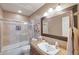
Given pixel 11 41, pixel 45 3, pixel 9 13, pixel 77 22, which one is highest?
pixel 45 3

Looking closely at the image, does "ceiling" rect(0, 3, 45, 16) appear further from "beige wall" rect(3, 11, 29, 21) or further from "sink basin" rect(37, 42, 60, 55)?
"sink basin" rect(37, 42, 60, 55)

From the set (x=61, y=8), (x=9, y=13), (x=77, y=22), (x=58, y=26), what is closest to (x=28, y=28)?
(x=9, y=13)

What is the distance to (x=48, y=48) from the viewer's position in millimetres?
1582

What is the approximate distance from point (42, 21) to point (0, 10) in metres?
0.64

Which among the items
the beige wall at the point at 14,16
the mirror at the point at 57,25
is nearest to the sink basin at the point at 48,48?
the mirror at the point at 57,25

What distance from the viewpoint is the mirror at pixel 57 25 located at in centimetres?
150

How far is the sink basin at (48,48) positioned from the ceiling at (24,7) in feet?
1.69

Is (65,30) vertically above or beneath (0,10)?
beneath

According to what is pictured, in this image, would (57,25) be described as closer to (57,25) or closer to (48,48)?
(57,25)

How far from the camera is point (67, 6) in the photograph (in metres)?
1.52

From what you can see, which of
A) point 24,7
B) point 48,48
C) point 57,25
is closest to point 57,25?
point 57,25

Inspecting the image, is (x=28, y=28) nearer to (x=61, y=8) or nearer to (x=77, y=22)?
(x=61, y=8)

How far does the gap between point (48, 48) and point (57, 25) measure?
0.37 metres

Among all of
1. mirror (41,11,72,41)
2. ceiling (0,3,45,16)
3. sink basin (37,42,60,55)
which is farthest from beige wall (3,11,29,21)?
sink basin (37,42,60,55)
